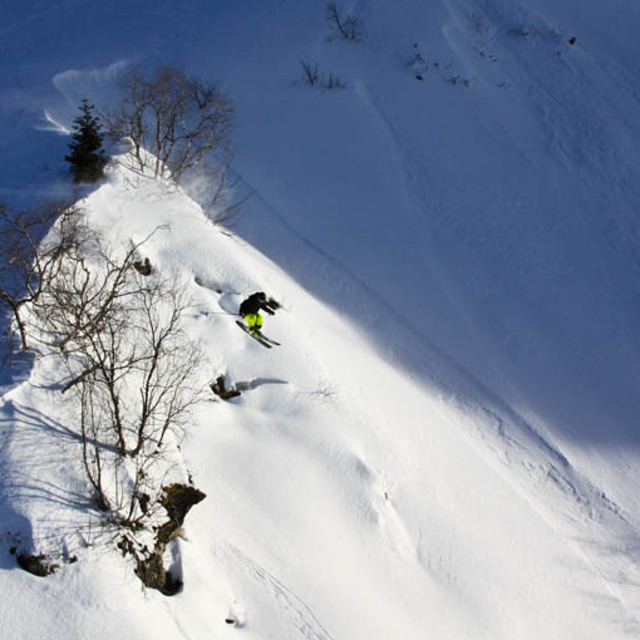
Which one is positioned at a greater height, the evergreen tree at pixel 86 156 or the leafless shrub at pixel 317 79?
the leafless shrub at pixel 317 79

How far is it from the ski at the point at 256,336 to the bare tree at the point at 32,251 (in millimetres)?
5807

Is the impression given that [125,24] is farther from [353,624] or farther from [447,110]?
[353,624]

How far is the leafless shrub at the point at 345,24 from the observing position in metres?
33.7

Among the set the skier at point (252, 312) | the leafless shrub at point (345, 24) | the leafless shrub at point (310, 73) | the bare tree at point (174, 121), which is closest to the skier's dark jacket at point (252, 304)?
the skier at point (252, 312)

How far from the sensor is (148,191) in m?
24.4

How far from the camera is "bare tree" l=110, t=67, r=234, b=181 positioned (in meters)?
25.9

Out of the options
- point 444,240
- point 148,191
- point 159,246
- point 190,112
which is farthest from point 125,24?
point 444,240

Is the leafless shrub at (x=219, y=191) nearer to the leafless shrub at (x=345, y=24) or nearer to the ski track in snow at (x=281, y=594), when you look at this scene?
the leafless shrub at (x=345, y=24)

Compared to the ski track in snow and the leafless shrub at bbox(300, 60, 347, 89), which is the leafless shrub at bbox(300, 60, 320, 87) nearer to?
the leafless shrub at bbox(300, 60, 347, 89)

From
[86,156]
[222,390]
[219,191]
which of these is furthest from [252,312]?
[86,156]

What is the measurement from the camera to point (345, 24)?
33875 millimetres

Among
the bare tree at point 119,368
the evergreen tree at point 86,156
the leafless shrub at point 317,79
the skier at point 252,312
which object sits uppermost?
the leafless shrub at point 317,79

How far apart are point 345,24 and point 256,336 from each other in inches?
819

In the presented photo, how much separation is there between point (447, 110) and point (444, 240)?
745 centimetres
